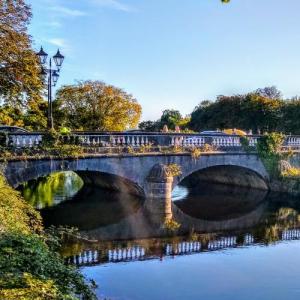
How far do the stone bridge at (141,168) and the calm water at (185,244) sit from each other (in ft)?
3.13

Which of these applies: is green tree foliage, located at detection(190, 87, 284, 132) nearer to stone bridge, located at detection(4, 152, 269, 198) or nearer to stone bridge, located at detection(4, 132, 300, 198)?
stone bridge, located at detection(4, 152, 269, 198)

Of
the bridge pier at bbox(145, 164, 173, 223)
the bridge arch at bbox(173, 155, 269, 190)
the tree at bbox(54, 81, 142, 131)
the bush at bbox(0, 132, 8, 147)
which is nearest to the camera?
the bush at bbox(0, 132, 8, 147)

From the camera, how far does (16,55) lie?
21.7 meters

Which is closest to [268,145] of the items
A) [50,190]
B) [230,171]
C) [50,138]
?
[230,171]

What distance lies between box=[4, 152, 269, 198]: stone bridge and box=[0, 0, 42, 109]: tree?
191 inches

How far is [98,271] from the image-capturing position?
13383 mm

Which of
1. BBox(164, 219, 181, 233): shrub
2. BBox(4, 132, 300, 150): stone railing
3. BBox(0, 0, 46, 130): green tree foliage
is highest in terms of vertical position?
BBox(0, 0, 46, 130): green tree foliage

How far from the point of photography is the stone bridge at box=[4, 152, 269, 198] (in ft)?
63.3

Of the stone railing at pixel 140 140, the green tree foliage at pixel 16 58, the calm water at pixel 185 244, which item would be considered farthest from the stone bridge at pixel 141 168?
the green tree foliage at pixel 16 58

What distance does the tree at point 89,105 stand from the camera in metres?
45.1

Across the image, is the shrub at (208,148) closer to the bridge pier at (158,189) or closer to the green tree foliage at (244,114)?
the bridge pier at (158,189)

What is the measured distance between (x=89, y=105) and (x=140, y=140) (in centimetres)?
2301

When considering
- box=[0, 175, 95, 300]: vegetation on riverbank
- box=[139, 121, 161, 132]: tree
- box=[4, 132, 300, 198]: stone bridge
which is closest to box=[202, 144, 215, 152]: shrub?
box=[4, 132, 300, 198]: stone bridge

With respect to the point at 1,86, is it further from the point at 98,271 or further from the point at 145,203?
the point at 98,271
